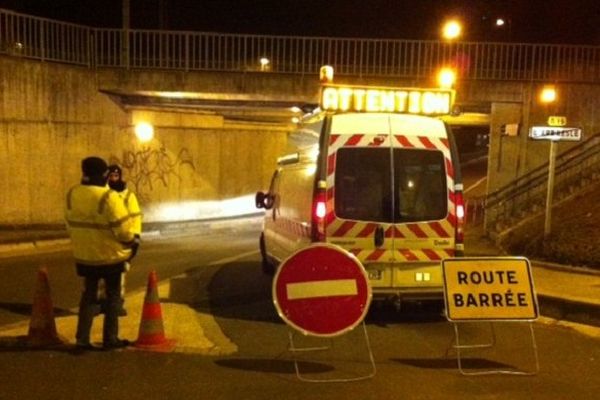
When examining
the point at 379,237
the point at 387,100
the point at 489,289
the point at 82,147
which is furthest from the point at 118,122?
the point at 489,289

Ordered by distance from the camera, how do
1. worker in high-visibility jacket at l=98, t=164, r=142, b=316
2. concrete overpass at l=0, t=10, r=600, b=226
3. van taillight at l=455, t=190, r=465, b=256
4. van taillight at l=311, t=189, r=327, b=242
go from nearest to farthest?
1. worker in high-visibility jacket at l=98, t=164, r=142, b=316
2. van taillight at l=311, t=189, r=327, b=242
3. van taillight at l=455, t=190, r=465, b=256
4. concrete overpass at l=0, t=10, r=600, b=226

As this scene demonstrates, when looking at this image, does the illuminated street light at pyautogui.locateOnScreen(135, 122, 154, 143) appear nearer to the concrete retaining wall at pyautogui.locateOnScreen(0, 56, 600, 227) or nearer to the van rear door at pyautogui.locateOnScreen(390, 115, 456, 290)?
the concrete retaining wall at pyautogui.locateOnScreen(0, 56, 600, 227)

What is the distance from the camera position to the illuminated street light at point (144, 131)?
19433mm

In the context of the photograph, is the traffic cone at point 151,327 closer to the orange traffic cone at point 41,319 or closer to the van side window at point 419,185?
the orange traffic cone at point 41,319

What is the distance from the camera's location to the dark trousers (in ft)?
21.7

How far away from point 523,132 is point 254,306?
33.2 ft

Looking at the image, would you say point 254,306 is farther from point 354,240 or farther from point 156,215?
point 156,215

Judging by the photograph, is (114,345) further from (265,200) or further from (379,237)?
(265,200)

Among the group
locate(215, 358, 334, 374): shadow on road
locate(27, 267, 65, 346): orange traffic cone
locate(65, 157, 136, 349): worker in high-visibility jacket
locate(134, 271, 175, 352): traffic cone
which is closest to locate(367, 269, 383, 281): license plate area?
A: locate(215, 358, 334, 374): shadow on road

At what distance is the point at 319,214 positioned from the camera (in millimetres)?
7871

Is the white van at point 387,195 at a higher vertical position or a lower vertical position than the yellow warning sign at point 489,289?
higher

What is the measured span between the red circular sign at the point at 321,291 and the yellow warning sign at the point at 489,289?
37.8 inches

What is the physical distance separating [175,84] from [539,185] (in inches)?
362

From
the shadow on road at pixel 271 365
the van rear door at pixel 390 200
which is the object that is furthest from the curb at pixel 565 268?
the shadow on road at pixel 271 365
